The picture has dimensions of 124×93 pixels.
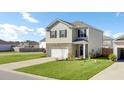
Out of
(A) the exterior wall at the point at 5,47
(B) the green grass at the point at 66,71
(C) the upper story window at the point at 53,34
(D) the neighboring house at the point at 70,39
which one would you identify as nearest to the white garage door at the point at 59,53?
(D) the neighboring house at the point at 70,39

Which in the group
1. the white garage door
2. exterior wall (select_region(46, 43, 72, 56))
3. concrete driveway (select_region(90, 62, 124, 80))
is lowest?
concrete driveway (select_region(90, 62, 124, 80))

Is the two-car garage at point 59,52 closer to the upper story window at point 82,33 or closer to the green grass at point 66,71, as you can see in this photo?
the upper story window at point 82,33

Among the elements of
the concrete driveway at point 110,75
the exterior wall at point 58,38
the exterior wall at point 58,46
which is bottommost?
the concrete driveway at point 110,75

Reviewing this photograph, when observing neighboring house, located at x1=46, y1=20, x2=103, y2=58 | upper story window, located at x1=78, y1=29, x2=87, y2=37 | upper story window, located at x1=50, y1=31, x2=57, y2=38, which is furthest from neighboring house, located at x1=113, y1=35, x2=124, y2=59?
upper story window, located at x1=50, y1=31, x2=57, y2=38

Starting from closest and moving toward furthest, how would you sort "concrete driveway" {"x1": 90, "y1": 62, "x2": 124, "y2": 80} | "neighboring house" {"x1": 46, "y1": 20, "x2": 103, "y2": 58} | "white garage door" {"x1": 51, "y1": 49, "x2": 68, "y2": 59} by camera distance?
"concrete driveway" {"x1": 90, "y1": 62, "x2": 124, "y2": 80}
"neighboring house" {"x1": 46, "y1": 20, "x2": 103, "y2": 58}
"white garage door" {"x1": 51, "y1": 49, "x2": 68, "y2": 59}

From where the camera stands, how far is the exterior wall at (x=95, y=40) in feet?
98.8

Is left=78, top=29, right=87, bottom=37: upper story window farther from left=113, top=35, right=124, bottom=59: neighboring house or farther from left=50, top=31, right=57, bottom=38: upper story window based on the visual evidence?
left=113, top=35, right=124, bottom=59: neighboring house

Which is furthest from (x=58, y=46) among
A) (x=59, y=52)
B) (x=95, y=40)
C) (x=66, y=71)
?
(x=66, y=71)

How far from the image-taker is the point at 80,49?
A: 31.4 metres

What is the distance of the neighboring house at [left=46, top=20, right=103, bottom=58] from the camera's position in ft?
97.5

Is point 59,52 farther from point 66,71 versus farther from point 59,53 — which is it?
point 66,71
